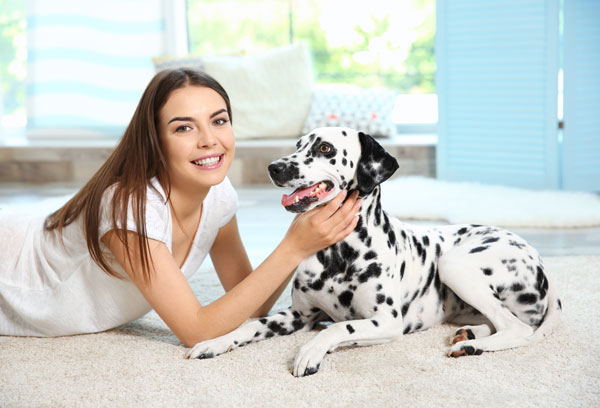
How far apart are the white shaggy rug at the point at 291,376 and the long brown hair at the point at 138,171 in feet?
0.94

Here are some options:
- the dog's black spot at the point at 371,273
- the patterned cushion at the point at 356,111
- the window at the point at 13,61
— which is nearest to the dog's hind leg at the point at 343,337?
the dog's black spot at the point at 371,273

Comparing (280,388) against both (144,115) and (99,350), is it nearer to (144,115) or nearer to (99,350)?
(99,350)

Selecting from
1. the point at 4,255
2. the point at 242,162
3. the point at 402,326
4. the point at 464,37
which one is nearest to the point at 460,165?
the point at 464,37

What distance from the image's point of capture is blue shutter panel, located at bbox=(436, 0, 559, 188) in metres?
4.66

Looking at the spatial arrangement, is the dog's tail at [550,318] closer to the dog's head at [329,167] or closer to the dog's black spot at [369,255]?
the dog's black spot at [369,255]

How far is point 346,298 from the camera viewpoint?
204 cm

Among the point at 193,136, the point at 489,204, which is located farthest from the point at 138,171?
the point at 489,204

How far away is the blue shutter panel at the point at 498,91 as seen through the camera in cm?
466

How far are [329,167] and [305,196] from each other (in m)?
0.11

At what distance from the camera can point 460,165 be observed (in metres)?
5.14

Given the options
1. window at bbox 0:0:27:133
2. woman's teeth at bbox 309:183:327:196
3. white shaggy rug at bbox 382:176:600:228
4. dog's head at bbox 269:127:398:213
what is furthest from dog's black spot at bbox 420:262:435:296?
window at bbox 0:0:27:133

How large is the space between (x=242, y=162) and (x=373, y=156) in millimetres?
3610

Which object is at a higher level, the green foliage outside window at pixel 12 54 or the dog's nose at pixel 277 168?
the green foliage outside window at pixel 12 54

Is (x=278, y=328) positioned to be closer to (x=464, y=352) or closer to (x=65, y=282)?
(x=464, y=352)
